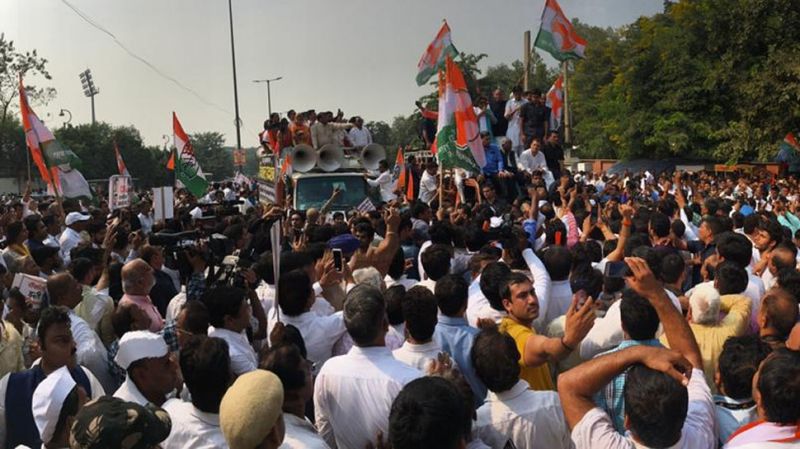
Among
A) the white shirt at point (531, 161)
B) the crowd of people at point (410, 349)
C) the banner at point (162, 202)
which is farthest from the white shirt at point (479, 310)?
the white shirt at point (531, 161)

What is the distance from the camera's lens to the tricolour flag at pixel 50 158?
1077 centimetres

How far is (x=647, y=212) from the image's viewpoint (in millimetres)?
8109

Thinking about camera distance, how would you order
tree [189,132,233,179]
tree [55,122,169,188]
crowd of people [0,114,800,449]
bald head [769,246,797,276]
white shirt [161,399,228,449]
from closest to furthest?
crowd of people [0,114,800,449]
white shirt [161,399,228,449]
bald head [769,246,797,276]
tree [55,122,169,188]
tree [189,132,233,179]

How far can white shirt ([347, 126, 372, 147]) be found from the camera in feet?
50.2

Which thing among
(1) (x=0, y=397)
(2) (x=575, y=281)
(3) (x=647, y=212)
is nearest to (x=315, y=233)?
(2) (x=575, y=281)

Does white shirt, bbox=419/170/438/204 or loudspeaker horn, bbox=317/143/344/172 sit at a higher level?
loudspeaker horn, bbox=317/143/344/172

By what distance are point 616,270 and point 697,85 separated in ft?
128

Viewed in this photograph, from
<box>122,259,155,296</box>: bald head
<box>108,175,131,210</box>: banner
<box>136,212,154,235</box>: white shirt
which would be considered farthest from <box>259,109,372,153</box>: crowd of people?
<box>122,259,155,296</box>: bald head

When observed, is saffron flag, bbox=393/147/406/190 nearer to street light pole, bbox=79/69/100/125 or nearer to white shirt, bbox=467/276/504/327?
white shirt, bbox=467/276/504/327

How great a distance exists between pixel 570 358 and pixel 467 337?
2.67ft

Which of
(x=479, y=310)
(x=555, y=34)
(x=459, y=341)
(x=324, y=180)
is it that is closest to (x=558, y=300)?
(x=479, y=310)

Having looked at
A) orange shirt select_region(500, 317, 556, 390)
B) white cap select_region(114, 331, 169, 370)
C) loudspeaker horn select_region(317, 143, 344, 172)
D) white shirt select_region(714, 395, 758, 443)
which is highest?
loudspeaker horn select_region(317, 143, 344, 172)

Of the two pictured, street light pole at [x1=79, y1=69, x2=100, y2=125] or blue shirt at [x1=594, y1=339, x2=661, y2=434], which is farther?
street light pole at [x1=79, y1=69, x2=100, y2=125]

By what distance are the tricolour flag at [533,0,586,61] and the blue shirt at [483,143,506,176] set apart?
13.6 ft
